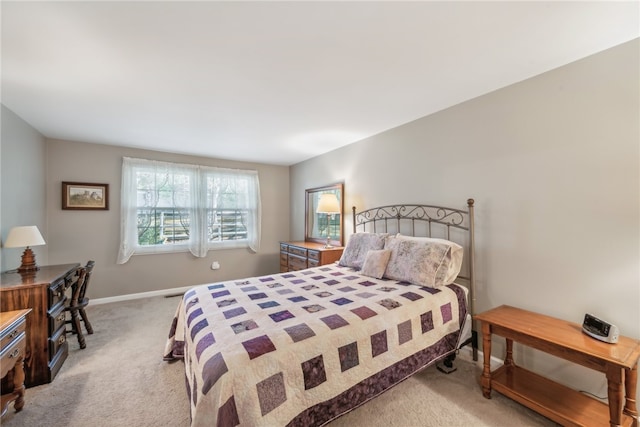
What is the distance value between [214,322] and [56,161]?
385 centimetres

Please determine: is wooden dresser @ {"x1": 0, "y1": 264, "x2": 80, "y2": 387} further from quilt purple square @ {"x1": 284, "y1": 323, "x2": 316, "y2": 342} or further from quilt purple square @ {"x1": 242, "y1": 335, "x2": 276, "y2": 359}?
quilt purple square @ {"x1": 284, "y1": 323, "x2": 316, "y2": 342}

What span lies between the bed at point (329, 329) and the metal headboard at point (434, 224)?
0.01 metres

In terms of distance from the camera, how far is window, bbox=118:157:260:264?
154 inches

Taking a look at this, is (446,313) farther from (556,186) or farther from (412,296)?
(556,186)

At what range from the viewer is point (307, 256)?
12.1ft

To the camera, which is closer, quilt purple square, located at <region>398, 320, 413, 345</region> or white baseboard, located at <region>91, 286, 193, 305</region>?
quilt purple square, located at <region>398, 320, 413, 345</region>

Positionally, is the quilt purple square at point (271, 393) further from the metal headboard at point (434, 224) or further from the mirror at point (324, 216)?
the mirror at point (324, 216)

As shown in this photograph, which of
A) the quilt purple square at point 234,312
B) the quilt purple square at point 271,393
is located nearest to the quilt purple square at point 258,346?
the quilt purple square at point 271,393

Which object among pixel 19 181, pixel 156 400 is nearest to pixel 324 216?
pixel 156 400

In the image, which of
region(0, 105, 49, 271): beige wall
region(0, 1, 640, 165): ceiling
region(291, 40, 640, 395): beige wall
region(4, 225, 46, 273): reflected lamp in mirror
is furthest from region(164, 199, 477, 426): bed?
region(0, 105, 49, 271): beige wall

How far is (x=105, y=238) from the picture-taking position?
12.4 feet

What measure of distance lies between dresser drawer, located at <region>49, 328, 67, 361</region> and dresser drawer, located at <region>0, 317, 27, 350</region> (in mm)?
473

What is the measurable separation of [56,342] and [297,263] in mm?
2630

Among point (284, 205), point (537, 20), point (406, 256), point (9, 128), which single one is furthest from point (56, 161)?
point (537, 20)
